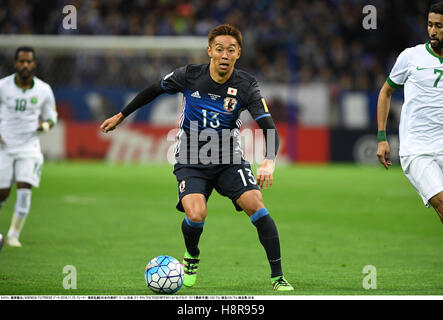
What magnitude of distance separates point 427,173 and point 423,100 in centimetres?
69

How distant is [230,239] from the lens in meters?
11.1

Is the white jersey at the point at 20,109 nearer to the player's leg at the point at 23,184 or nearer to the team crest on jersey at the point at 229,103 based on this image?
the player's leg at the point at 23,184

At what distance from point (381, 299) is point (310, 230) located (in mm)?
6750

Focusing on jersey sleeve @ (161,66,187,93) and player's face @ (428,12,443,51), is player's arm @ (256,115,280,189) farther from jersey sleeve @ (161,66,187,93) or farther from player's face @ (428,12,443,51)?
player's face @ (428,12,443,51)

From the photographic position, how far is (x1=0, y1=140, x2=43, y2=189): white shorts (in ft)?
34.6

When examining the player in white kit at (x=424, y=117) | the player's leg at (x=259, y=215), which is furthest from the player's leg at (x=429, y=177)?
the player's leg at (x=259, y=215)

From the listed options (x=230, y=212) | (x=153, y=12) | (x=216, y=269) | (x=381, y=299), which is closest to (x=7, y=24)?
(x=153, y=12)

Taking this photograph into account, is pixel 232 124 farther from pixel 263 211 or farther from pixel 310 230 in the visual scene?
pixel 310 230

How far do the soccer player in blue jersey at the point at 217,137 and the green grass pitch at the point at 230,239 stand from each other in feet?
1.82

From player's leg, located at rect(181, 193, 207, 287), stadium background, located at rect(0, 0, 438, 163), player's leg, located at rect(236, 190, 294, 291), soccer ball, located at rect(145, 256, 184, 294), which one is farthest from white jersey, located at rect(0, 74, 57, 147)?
stadium background, located at rect(0, 0, 438, 163)

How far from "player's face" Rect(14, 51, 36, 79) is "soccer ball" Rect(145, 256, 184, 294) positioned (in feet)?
14.8

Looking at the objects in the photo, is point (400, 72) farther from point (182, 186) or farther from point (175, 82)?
point (182, 186)

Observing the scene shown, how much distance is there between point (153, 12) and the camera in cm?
2833

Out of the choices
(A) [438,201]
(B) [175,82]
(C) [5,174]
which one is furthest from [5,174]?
(A) [438,201]
